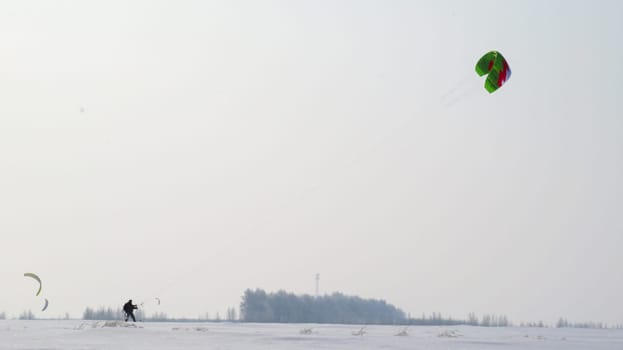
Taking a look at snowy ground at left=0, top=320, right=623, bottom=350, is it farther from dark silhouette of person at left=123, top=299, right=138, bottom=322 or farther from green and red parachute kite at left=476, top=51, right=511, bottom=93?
green and red parachute kite at left=476, top=51, right=511, bottom=93

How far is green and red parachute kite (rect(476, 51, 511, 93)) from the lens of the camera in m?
34.2

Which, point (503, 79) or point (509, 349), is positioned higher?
point (503, 79)

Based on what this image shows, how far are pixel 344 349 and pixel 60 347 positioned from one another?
8.14m

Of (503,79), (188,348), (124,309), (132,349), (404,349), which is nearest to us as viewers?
(132,349)

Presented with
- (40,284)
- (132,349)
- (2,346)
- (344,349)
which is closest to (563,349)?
(344,349)

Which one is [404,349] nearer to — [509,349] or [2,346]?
[509,349]

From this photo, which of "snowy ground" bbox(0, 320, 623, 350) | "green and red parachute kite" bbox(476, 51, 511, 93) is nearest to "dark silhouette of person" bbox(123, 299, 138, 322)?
"snowy ground" bbox(0, 320, 623, 350)

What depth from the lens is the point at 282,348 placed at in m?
25.5

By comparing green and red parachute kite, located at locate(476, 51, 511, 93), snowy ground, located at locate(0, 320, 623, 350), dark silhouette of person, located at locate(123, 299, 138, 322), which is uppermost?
green and red parachute kite, located at locate(476, 51, 511, 93)

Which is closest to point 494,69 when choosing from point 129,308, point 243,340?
point 243,340

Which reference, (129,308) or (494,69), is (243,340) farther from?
(129,308)

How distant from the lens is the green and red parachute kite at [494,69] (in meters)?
34.2

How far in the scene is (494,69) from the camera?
112 feet

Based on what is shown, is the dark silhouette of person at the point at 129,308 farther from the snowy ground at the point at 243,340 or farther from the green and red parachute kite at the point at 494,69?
the green and red parachute kite at the point at 494,69
